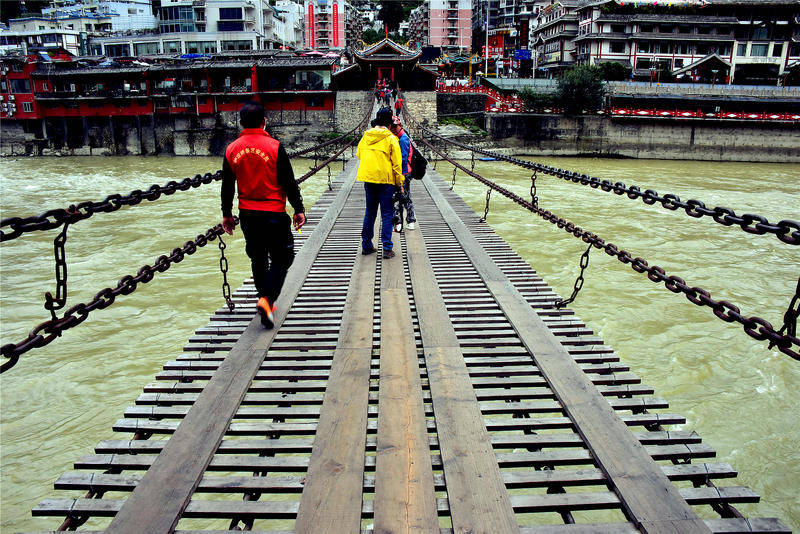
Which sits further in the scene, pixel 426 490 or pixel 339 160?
pixel 339 160

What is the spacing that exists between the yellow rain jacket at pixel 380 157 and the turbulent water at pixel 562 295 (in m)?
3.74

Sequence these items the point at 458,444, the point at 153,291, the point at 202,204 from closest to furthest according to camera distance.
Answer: the point at 458,444 → the point at 153,291 → the point at 202,204

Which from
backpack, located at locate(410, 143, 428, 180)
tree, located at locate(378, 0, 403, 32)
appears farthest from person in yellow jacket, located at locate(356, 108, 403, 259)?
tree, located at locate(378, 0, 403, 32)

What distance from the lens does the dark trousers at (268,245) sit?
3779 mm

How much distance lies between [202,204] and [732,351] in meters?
16.2

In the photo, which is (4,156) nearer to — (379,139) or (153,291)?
(153,291)

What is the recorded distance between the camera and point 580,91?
33656mm

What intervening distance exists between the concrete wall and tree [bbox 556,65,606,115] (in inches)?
34.8

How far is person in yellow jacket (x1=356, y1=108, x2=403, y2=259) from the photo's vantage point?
5.39 m

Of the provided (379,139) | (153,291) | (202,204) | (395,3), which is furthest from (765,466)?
(395,3)

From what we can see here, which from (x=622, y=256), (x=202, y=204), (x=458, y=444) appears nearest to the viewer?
(x=458, y=444)

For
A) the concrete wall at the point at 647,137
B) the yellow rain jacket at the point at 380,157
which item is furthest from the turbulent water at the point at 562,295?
the concrete wall at the point at 647,137

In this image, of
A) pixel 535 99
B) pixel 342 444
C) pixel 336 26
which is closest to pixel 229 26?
pixel 336 26

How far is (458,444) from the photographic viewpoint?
2613mm
